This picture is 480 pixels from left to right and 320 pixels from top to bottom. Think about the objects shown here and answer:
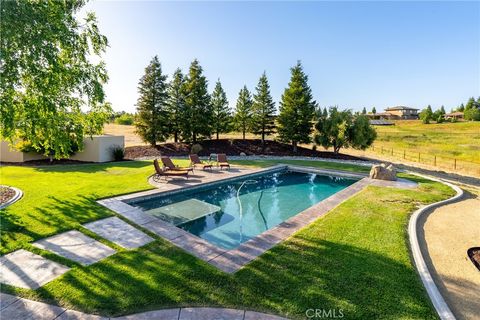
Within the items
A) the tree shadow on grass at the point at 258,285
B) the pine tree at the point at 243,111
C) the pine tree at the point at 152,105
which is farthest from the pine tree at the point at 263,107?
the tree shadow on grass at the point at 258,285

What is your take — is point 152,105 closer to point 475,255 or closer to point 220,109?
point 220,109

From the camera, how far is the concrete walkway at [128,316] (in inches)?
149

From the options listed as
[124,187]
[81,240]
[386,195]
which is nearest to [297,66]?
[386,195]

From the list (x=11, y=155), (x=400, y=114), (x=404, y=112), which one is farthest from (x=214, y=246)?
(x=404, y=112)

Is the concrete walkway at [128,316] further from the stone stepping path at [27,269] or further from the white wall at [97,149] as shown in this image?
the white wall at [97,149]

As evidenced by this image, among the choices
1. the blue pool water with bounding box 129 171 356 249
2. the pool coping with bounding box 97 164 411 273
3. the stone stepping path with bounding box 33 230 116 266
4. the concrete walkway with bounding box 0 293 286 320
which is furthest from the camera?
the blue pool water with bounding box 129 171 356 249

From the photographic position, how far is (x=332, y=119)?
23.6m

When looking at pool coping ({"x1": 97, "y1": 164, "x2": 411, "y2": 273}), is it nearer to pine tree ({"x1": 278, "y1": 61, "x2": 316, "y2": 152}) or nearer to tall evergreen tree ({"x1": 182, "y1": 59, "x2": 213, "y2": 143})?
pine tree ({"x1": 278, "y1": 61, "x2": 316, "y2": 152})

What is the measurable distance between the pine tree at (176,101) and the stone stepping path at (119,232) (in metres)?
19.6

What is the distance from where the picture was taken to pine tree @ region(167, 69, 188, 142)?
26.3 m

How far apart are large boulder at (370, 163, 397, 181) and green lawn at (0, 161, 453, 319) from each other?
6186 millimetres

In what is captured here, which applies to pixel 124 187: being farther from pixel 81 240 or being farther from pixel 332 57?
pixel 332 57

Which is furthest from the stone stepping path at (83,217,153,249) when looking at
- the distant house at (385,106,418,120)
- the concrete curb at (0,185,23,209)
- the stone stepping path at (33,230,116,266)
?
the distant house at (385,106,418,120)

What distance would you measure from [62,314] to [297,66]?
2549 centimetres
